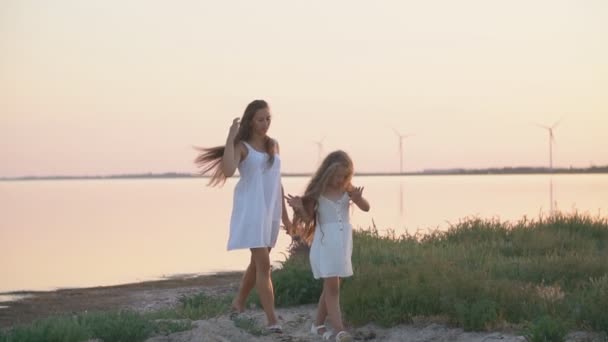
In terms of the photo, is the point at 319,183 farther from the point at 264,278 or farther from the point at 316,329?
the point at 316,329

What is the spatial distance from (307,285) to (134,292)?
637 centimetres

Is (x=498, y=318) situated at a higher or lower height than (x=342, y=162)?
lower

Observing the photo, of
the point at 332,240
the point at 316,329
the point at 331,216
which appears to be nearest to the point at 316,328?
the point at 316,329

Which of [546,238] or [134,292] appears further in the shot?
[134,292]

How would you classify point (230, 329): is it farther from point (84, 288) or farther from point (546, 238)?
point (84, 288)

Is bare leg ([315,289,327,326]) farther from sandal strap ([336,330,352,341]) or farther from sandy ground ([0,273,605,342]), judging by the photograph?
sandal strap ([336,330,352,341])

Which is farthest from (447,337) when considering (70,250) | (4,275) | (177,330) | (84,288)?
(70,250)

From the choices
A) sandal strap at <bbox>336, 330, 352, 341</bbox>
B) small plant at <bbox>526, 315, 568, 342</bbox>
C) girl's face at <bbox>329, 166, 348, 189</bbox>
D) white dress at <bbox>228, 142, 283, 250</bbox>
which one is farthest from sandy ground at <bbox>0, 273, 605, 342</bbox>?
girl's face at <bbox>329, 166, 348, 189</bbox>

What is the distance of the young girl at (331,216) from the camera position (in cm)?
965

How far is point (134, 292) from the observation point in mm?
17906

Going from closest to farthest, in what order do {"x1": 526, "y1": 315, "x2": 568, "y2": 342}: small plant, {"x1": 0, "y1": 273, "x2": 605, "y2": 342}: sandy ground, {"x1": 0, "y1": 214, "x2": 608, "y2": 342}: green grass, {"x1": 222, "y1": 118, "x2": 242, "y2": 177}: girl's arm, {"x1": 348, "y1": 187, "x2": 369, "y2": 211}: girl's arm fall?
{"x1": 526, "y1": 315, "x2": 568, "y2": 342}: small plant, {"x1": 0, "y1": 214, "x2": 608, "y2": 342}: green grass, {"x1": 0, "y1": 273, "x2": 605, "y2": 342}: sandy ground, {"x1": 348, "y1": 187, "x2": 369, "y2": 211}: girl's arm, {"x1": 222, "y1": 118, "x2": 242, "y2": 177}: girl's arm

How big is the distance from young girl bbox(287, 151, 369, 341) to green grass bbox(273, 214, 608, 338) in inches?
32.7

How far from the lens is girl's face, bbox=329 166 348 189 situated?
31.6 ft

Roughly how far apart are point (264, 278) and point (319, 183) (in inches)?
45.7
